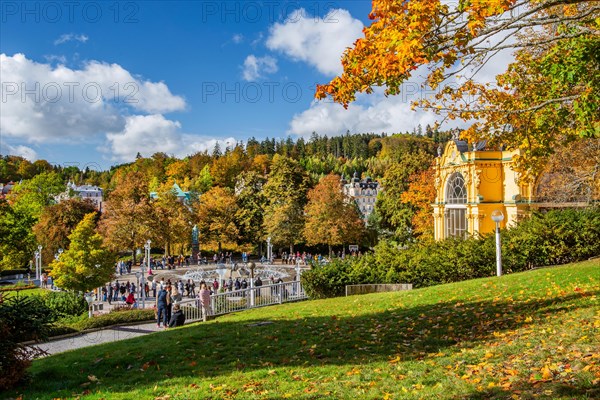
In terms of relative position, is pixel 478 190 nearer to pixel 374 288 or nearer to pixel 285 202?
pixel 374 288

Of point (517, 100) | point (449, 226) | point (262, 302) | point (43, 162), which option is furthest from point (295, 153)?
point (517, 100)

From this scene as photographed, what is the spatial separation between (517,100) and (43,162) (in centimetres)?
12341

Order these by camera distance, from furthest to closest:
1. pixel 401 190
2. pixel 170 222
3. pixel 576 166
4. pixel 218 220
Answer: pixel 218 220 → pixel 170 222 → pixel 401 190 → pixel 576 166

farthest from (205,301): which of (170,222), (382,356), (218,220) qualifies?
(218,220)

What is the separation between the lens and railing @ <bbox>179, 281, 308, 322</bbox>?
60.9 feet

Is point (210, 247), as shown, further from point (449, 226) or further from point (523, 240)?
point (523, 240)

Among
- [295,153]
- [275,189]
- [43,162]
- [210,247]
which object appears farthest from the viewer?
[295,153]

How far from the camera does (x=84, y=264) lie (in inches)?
1038

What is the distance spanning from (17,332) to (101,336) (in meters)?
9.72

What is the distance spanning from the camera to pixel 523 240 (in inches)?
706

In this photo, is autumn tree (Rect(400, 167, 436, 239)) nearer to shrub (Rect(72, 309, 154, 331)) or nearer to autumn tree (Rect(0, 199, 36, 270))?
shrub (Rect(72, 309, 154, 331))

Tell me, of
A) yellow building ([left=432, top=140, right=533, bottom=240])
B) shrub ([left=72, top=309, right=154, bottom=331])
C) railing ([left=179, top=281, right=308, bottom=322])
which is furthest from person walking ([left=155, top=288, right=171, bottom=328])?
yellow building ([left=432, top=140, right=533, bottom=240])

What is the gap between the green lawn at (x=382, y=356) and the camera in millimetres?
5570

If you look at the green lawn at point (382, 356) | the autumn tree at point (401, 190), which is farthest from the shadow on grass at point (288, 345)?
the autumn tree at point (401, 190)
